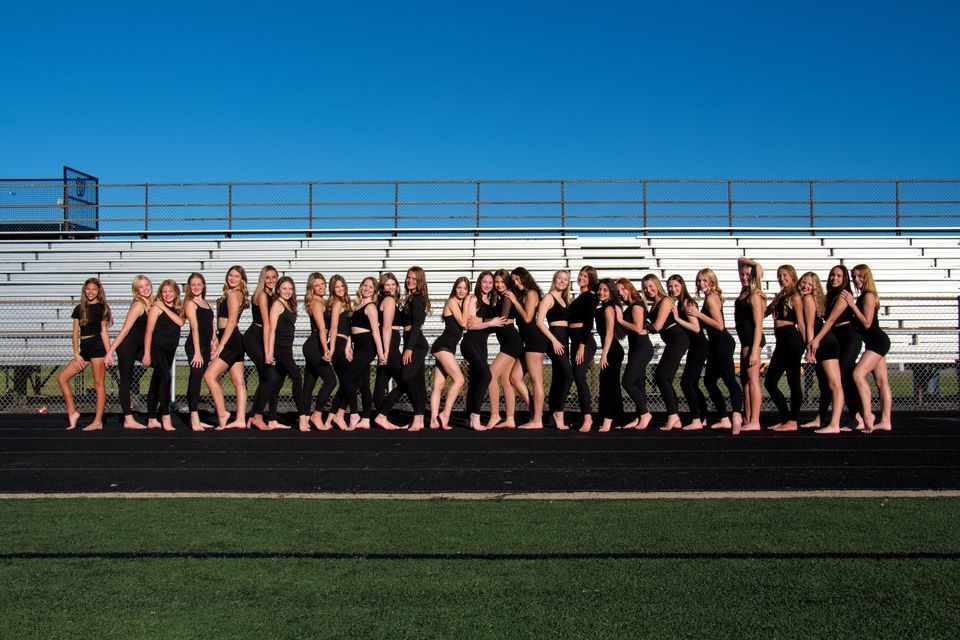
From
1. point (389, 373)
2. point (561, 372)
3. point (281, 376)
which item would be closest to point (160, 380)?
point (281, 376)

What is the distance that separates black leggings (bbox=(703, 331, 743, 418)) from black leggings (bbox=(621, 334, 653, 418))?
0.67m

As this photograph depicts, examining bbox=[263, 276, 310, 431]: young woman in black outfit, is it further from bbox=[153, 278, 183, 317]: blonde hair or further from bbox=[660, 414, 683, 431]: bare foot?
bbox=[660, 414, 683, 431]: bare foot

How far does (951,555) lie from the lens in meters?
4.23

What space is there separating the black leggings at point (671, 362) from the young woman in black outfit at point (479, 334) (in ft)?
5.81

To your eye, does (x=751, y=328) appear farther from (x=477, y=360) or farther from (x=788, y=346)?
(x=477, y=360)

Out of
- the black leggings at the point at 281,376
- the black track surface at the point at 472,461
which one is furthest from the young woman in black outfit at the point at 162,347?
the black leggings at the point at 281,376

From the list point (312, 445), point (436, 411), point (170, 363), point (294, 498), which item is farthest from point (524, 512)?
point (170, 363)

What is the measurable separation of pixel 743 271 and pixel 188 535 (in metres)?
6.71

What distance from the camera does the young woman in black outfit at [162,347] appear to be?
10000 mm

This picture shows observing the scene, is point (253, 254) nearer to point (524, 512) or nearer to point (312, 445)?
point (312, 445)

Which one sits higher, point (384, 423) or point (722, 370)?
point (722, 370)

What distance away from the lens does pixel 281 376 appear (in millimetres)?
10203

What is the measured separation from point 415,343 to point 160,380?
2.81 meters

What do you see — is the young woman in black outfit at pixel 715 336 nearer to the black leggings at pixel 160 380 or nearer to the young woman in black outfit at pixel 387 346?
the young woman in black outfit at pixel 387 346
